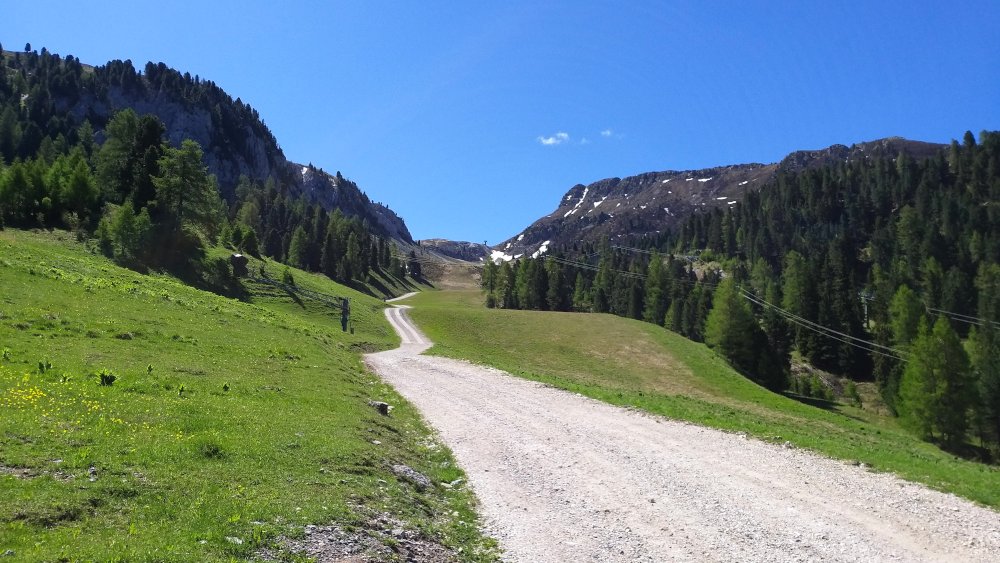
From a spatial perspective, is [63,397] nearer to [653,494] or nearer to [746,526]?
[653,494]

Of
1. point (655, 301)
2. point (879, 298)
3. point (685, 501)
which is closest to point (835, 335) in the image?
point (879, 298)

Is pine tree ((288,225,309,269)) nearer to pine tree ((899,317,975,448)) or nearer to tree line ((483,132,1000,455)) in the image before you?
tree line ((483,132,1000,455))

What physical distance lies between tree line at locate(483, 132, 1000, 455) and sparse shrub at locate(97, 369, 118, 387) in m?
69.7

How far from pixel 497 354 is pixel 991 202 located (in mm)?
195458

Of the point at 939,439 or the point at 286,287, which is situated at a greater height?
the point at 286,287

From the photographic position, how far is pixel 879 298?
11469 centimetres

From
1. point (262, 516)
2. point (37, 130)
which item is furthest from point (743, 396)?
point (37, 130)

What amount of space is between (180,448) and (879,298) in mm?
134487

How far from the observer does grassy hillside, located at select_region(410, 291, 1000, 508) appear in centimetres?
2580

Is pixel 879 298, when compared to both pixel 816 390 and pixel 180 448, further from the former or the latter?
pixel 180 448

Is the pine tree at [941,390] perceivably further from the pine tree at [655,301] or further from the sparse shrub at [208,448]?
the pine tree at [655,301]

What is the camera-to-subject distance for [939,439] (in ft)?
192

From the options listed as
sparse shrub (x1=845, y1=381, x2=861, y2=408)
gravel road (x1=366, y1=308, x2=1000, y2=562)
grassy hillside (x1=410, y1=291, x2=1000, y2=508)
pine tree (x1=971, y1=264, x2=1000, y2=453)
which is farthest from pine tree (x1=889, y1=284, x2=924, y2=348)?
gravel road (x1=366, y1=308, x2=1000, y2=562)

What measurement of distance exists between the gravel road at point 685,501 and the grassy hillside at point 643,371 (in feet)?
Answer: 10.7
